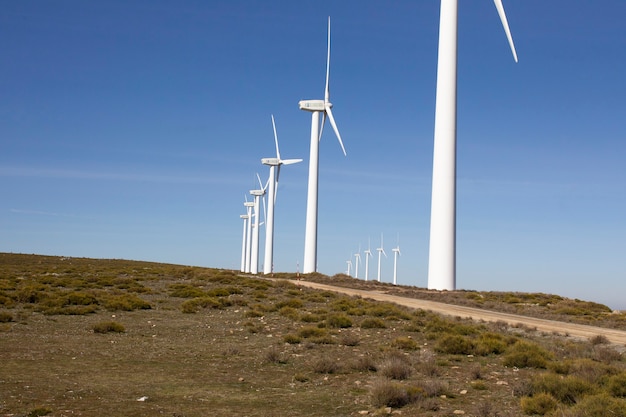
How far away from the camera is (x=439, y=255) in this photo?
161 feet

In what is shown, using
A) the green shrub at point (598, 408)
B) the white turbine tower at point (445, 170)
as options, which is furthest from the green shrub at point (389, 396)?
the white turbine tower at point (445, 170)

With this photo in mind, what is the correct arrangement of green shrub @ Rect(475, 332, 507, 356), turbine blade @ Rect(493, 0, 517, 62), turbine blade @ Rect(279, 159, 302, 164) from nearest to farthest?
green shrub @ Rect(475, 332, 507, 356) < turbine blade @ Rect(493, 0, 517, 62) < turbine blade @ Rect(279, 159, 302, 164)

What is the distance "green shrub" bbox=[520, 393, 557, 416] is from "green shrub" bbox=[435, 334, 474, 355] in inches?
289

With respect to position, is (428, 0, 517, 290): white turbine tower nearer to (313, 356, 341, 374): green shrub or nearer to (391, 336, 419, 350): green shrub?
(391, 336, 419, 350): green shrub

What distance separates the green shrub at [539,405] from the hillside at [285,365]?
0.03 m

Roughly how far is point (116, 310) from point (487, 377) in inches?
843

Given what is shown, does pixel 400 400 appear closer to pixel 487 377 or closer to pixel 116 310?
pixel 487 377

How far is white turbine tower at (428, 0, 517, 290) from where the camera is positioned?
4834 cm

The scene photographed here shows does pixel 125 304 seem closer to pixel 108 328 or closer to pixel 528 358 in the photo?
pixel 108 328

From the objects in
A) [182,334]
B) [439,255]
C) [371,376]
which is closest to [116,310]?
[182,334]

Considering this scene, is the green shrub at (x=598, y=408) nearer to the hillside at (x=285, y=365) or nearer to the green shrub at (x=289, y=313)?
the hillside at (x=285, y=365)

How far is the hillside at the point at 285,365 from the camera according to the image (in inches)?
508

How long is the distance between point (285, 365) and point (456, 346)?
566 cm

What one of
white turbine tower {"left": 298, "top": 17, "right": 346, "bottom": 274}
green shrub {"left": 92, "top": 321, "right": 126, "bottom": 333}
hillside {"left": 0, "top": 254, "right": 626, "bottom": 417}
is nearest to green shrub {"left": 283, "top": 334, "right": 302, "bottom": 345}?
hillside {"left": 0, "top": 254, "right": 626, "bottom": 417}
